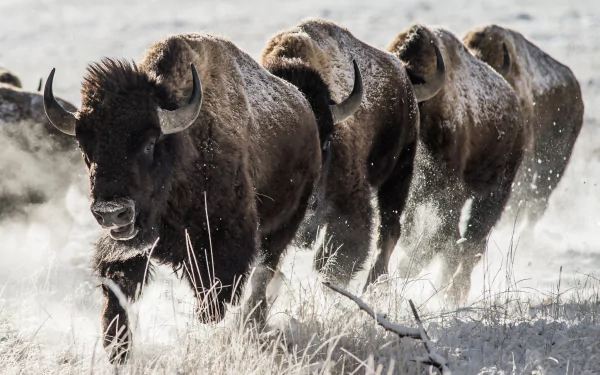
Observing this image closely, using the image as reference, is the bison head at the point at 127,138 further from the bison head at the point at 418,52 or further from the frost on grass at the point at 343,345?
the bison head at the point at 418,52

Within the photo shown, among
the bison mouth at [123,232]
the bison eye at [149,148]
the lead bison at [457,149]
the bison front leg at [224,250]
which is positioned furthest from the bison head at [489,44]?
the bison mouth at [123,232]

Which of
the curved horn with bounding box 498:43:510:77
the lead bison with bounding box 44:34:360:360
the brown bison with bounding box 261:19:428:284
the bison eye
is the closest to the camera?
the lead bison with bounding box 44:34:360:360

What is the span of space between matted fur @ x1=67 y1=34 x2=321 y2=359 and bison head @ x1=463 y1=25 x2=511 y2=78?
195 inches

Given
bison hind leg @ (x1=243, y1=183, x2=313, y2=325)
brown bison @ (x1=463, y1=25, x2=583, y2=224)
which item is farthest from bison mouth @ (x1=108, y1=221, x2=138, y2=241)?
brown bison @ (x1=463, y1=25, x2=583, y2=224)

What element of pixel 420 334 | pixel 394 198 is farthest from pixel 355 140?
pixel 420 334

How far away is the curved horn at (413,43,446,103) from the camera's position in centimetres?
710

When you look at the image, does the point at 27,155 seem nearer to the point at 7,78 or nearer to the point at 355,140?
the point at 7,78

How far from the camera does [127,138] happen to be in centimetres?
426

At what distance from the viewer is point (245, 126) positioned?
16.4 ft

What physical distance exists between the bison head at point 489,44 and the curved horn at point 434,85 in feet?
8.92

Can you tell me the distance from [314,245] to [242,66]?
5.65 ft

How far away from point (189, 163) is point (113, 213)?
0.73 m

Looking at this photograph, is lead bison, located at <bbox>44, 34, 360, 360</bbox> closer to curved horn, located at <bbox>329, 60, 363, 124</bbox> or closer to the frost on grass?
the frost on grass

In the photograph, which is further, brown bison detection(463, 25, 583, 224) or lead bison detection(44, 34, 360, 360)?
brown bison detection(463, 25, 583, 224)
